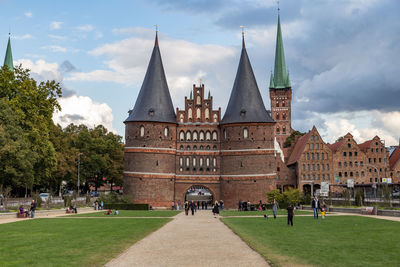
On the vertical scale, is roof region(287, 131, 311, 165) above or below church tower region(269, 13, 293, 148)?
below

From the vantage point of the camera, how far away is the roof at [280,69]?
398 ft

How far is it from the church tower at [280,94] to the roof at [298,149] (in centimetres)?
2982

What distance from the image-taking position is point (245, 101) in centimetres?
6206

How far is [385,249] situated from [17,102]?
39.0 metres

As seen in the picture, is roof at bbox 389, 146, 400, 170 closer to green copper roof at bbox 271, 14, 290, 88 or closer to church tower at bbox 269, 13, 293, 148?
church tower at bbox 269, 13, 293, 148

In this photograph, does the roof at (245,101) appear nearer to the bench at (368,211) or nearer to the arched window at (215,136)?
the arched window at (215,136)

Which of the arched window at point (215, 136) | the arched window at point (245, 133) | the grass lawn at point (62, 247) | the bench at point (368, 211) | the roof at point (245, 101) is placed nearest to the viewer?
the grass lawn at point (62, 247)

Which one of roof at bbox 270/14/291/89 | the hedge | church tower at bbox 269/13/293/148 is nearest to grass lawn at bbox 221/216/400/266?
the hedge

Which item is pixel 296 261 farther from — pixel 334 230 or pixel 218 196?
pixel 218 196

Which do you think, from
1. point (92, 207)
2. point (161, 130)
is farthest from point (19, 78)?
point (161, 130)

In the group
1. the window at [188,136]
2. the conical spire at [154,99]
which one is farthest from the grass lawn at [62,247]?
the window at [188,136]

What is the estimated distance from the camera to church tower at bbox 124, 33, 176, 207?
5916 centimetres

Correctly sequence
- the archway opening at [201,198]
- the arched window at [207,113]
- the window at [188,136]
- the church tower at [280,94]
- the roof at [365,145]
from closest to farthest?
the archway opening at [201,198] → the window at [188,136] → the arched window at [207,113] → the roof at [365,145] → the church tower at [280,94]

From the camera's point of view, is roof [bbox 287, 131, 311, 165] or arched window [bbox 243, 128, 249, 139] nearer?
arched window [bbox 243, 128, 249, 139]
